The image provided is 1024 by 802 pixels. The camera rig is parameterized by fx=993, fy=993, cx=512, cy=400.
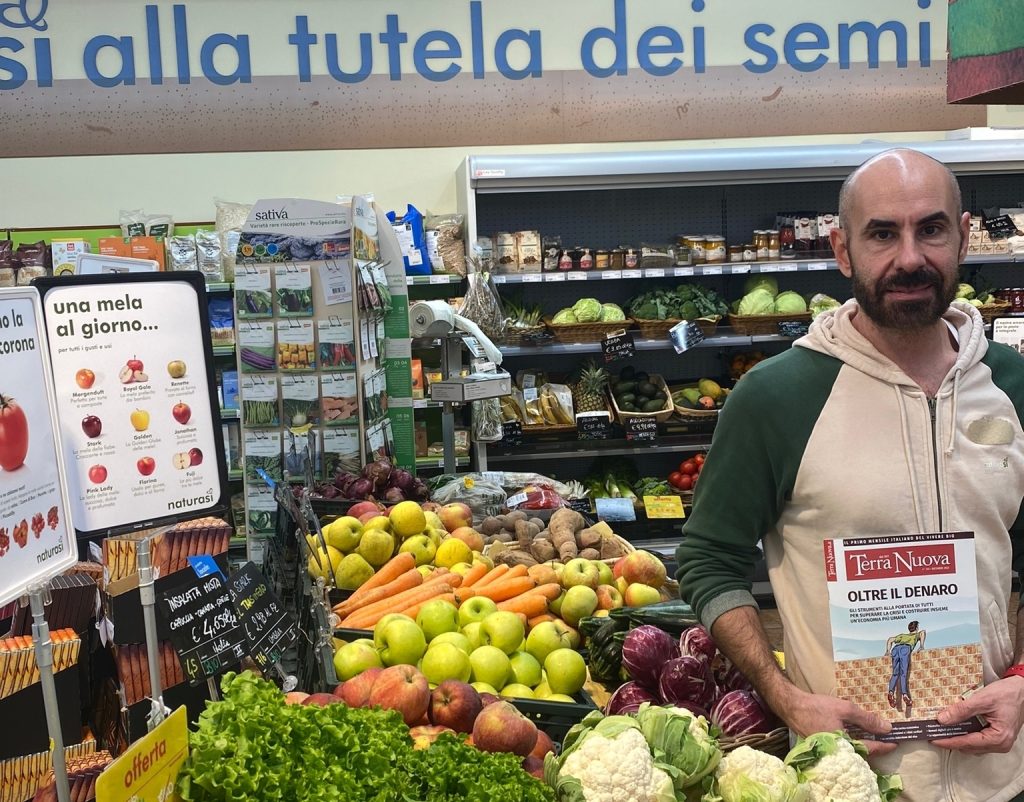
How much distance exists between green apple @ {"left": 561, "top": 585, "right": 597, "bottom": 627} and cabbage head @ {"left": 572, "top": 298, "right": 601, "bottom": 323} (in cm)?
303

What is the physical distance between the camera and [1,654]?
5.55ft

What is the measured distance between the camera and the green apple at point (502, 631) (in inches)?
97.0

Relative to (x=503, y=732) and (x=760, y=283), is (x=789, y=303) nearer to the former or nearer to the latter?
(x=760, y=283)

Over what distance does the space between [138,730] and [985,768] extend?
5.01 ft

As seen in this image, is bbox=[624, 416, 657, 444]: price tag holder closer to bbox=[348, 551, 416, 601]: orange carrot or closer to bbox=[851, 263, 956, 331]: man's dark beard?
bbox=[348, 551, 416, 601]: orange carrot

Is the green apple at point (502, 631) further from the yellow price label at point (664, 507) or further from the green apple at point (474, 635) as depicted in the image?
the yellow price label at point (664, 507)

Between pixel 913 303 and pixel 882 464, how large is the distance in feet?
0.97

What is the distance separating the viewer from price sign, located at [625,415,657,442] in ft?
18.7

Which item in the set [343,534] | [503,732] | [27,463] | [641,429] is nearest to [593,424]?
[641,429]

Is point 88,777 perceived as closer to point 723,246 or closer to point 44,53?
point 723,246

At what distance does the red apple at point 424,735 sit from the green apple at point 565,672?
543 mm

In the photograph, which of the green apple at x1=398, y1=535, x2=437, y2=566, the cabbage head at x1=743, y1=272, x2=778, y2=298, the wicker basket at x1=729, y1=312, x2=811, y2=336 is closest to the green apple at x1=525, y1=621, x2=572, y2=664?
the green apple at x1=398, y1=535, x2=437, y2=566

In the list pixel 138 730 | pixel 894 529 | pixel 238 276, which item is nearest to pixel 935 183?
pixel 894 529

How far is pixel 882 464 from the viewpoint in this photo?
1807 mm
